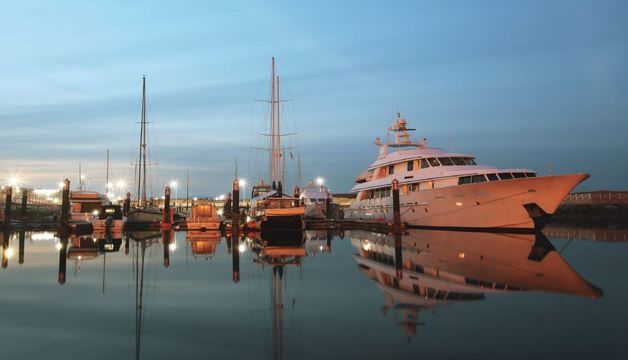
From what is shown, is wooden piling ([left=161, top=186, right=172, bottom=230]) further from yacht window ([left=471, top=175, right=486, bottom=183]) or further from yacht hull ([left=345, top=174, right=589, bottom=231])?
yacht window ([left=471, top=175, right=486, bottom=183])

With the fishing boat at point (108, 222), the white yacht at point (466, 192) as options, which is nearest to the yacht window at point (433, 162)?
the white yacht at point (466, 192)

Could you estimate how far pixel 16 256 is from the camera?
71.0 ft

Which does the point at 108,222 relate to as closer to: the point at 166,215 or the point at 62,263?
the point at 166,215

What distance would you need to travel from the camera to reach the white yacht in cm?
3050

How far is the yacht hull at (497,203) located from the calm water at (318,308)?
1051cm

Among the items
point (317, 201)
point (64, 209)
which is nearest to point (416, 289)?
point (64, 209)

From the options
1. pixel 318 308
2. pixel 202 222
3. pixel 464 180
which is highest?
pixel 464 180

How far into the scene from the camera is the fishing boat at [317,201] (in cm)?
5603

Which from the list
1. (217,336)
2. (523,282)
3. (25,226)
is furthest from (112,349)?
(25,226)

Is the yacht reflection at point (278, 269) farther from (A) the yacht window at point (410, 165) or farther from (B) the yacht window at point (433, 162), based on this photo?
(A) the yacht window at point (410, 165)

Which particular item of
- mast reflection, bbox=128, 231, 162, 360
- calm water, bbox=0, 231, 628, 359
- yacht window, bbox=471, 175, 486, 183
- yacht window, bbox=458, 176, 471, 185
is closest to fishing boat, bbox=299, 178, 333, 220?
yacht window, bbox=458, 176, 471, 185

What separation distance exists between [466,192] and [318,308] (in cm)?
2310

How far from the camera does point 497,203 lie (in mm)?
31438

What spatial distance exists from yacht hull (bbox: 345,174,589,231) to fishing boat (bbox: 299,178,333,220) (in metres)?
18.3
